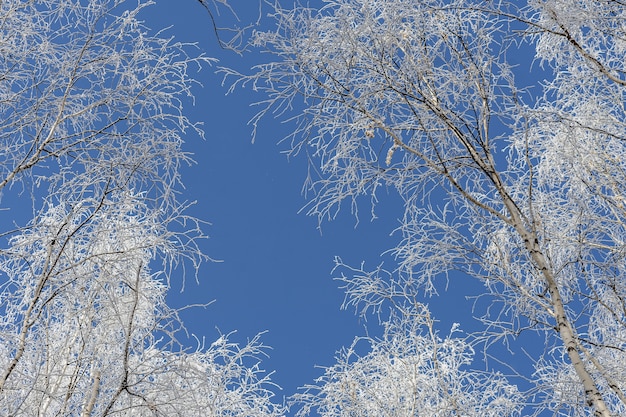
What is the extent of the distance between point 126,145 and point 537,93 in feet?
17.9

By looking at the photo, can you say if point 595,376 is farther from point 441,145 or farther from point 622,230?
point 441,145

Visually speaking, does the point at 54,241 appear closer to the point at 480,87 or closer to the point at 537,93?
the point at 480,87

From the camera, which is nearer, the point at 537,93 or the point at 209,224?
the point at 209,224

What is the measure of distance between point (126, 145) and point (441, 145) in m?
1.81

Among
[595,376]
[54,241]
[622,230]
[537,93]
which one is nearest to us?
[54,241]

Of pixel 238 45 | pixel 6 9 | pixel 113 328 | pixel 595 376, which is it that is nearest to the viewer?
pixel 238 45

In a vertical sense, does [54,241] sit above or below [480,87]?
below

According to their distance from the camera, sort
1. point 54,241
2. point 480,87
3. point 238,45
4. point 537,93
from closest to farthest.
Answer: point 54,241, point 238,45, point 480,87, point 537,93

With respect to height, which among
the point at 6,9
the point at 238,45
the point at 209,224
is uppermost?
the point at 6,9

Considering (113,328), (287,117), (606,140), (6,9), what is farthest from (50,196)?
(606,140)

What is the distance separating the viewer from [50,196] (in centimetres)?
325

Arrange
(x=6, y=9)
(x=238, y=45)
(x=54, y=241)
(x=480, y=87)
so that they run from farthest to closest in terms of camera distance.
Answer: (x=480, y=87), (x=6, y=9), (x=238, y=45), (x=54, y=241)

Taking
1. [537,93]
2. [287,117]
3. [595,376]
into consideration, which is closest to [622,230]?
[595,376]

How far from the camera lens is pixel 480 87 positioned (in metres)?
3.73
